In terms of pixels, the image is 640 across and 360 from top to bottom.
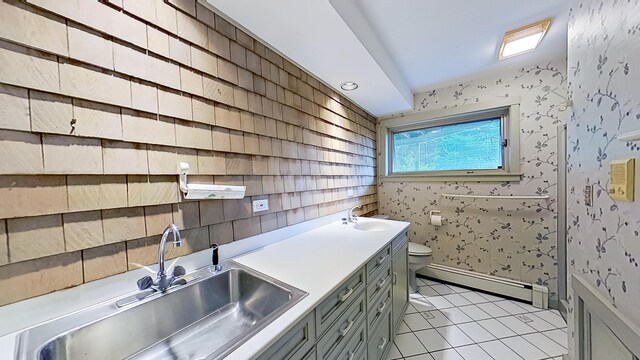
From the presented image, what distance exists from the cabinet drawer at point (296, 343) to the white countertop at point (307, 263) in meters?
0.04

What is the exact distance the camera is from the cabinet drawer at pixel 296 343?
0.69m

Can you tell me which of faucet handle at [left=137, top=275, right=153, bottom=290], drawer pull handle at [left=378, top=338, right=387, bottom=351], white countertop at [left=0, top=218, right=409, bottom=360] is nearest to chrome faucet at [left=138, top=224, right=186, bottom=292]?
faucet handle at [left=137, top=275, right=153, bottom=290]

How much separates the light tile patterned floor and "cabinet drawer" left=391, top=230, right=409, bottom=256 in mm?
704

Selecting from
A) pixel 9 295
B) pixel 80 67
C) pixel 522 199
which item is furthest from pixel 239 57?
pixel 522 199

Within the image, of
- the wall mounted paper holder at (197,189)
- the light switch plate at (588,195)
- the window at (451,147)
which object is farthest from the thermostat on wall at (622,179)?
the window at (451,147)

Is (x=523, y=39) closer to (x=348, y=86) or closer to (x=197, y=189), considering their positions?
(x=348, y=86)

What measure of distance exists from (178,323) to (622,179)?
5.75 feet

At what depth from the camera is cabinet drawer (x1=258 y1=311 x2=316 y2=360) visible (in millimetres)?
691

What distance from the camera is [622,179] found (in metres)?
0.81

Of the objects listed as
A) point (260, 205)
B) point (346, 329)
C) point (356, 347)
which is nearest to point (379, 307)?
point (356, 347)

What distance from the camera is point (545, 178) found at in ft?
7.29

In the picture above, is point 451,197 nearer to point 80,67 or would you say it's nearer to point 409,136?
point 409,136

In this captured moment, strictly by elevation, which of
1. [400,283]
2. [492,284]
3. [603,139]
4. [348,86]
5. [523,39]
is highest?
[523,39]

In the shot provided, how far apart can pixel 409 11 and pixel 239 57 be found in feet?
3.77
